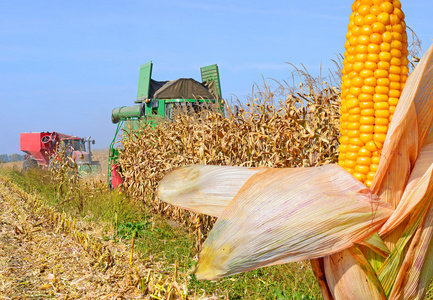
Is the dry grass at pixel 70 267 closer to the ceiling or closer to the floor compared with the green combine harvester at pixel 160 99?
closer to the floor

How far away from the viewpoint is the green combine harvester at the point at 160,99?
10500mm

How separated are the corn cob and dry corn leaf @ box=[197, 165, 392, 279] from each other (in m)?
0.13

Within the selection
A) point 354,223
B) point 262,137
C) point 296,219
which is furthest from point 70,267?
point 354,223

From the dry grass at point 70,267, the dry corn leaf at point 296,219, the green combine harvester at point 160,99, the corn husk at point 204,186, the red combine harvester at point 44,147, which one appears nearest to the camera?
the dry corn leaf at point 296,219

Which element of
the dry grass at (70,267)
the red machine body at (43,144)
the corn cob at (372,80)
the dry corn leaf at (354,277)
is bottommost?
the dry grass at (70,267)

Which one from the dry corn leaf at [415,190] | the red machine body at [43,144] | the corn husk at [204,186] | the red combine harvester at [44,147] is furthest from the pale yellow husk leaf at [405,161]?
the red machine body at [43,144]

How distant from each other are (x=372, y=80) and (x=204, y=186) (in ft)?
3.11

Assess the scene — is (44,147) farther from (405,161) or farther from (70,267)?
(405,161)

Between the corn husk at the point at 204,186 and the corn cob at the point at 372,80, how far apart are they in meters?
0.48

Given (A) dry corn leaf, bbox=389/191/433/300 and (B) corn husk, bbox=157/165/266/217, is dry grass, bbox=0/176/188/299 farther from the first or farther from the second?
(A) dry corn leaf, bbox=389/191/433/300

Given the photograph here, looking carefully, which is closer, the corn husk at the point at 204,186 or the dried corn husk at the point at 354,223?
the dried corn husk at the point at 354,223

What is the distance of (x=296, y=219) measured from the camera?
73.2 inches

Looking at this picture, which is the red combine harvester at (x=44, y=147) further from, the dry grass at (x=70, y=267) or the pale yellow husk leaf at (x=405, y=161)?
the pale yellow husk leaf at (x=405, y=161)

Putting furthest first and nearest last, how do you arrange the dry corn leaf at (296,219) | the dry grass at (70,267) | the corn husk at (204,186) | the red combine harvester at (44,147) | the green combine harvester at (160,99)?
the red combine harvester at (44,147), the green combine harvester at (160,99), the dry grass at (70,267), the corn husk at (204,186), the dry corn leaf at (296,219)
